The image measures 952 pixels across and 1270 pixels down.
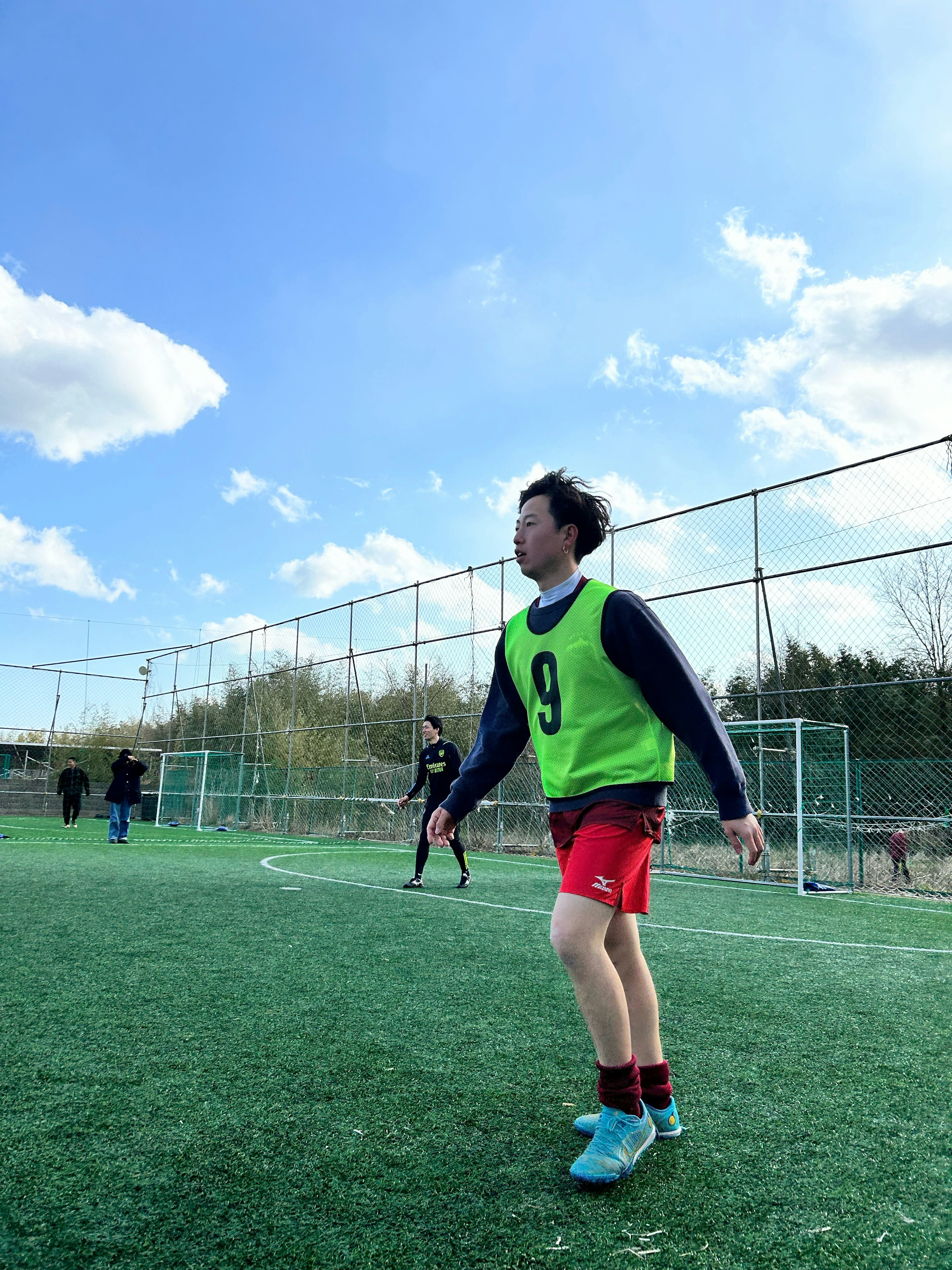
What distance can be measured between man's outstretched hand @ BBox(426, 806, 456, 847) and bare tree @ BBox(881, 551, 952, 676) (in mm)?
9569

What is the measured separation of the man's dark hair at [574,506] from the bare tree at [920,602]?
930 cm

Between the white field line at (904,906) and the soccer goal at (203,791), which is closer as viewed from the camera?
the white field line at (904,906)

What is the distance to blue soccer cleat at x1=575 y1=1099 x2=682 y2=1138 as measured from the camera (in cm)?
234

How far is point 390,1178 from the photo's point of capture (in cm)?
203

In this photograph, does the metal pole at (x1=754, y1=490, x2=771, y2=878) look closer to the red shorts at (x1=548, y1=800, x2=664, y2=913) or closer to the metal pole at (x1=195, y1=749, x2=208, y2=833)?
the red shorts at (x1=548, y1=800, x2=664, y2=913)

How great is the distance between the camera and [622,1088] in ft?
7.23

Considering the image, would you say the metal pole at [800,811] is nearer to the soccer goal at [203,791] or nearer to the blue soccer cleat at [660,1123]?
the blue soccer cleat at [660,1123]

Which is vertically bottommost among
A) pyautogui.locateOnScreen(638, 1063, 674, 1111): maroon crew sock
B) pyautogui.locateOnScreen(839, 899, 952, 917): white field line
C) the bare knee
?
pyautogui.locateOnScreen(839, 899, 952, 917): white field line

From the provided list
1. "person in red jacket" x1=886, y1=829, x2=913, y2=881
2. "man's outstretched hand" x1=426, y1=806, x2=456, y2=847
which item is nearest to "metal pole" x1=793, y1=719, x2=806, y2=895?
"person in red jacket" x1=886, y1=829, x2=913, y2=881

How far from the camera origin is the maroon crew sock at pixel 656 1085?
237 cm

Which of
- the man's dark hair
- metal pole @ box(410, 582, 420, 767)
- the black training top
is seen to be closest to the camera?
the man's dark hair

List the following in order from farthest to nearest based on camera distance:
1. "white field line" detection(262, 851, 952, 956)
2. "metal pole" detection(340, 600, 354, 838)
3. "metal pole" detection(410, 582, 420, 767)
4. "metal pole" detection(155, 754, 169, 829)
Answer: "metal pole" detection(155, 754, 169, 829), "metal pole" detection(340, 600, 354, 838), "metal pole" detection(410, 582, 420, 767), "white field line" detection(262, 851, 952, 956)

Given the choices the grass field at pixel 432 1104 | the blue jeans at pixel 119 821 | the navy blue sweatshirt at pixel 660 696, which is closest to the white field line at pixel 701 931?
the grass field at pixel 432 1104

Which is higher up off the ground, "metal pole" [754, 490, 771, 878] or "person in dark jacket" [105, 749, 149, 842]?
"metal pole" [754, 490, 771, 878]
